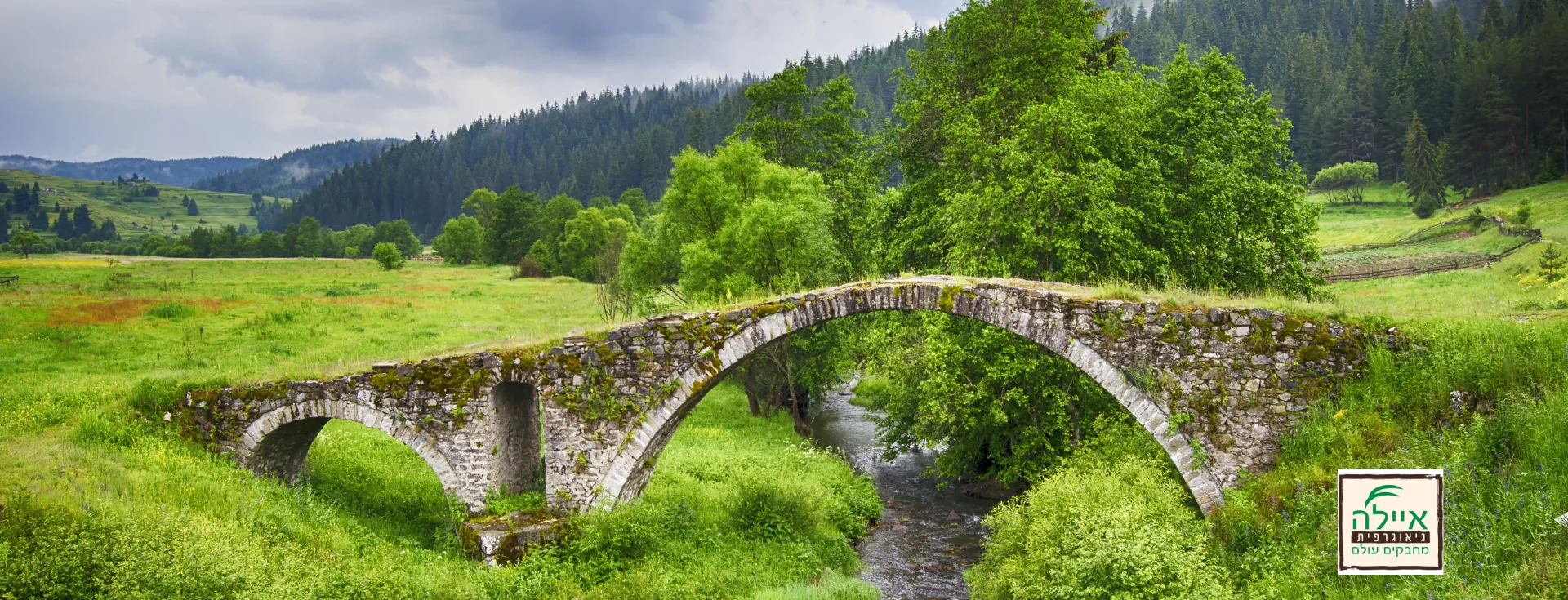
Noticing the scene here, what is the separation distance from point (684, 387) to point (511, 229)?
63.5 metres

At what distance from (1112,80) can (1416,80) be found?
228 feet

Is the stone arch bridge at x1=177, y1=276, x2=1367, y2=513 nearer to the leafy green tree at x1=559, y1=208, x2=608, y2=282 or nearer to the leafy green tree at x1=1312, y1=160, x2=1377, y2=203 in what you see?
the leafy green tree at x1=559, y1=208, x2=608, y2=282

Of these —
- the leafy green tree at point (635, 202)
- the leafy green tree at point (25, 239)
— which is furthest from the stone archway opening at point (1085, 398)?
the leafy green tree at point (635, 202)

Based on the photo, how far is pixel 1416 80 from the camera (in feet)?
234

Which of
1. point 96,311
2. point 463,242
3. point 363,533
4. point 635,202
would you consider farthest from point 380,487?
point 635,202

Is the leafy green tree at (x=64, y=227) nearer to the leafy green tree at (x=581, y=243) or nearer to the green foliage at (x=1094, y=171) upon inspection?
the leafy green tree at (x=581, y=243)

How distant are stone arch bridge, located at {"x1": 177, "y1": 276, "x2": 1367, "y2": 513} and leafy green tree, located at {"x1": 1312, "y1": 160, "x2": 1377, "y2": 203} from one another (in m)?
66.5

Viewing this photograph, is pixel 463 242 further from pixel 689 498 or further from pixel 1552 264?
pixel 1552 264

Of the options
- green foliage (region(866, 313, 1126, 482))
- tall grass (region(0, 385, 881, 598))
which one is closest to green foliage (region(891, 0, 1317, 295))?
green foliage (region(866, 313, 1126, 482))

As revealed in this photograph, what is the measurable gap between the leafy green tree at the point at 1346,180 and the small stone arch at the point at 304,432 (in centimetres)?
7142

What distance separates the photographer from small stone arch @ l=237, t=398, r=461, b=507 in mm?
13711

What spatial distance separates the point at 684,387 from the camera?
43.3 ft

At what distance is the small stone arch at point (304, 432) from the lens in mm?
13711

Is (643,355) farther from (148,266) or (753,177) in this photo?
(148,266)
